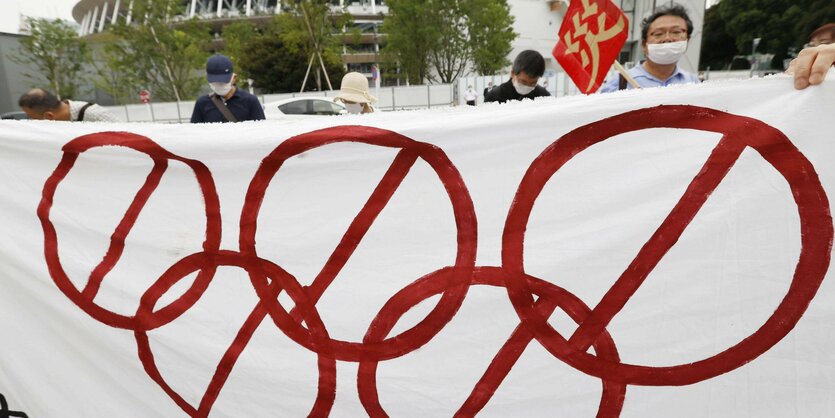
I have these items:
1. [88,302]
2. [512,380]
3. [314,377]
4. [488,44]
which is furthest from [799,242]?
[488,44]

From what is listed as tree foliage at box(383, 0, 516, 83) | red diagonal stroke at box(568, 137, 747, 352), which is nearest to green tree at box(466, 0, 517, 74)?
tree foliage at box(383, 0, 516, 83)

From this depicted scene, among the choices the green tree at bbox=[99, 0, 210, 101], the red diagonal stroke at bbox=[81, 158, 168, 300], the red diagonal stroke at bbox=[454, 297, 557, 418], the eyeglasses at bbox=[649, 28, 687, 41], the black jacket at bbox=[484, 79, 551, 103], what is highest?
the green tree at bbox=[99, 0, 210, 101]

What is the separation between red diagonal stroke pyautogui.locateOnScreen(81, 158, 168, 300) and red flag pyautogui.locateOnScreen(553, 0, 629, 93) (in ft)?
5.29

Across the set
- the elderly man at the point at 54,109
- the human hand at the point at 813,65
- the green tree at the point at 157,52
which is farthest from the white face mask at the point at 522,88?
the green tree at the point at 157,52

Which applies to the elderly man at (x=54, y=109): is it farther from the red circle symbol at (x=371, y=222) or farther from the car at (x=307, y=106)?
the car at (x=307, y=106)

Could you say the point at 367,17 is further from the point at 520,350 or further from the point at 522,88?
the point at 520,350

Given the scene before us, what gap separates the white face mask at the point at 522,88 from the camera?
9.30 ft

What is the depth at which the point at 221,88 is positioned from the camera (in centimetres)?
295

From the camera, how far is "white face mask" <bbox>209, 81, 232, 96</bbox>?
294 centimetres

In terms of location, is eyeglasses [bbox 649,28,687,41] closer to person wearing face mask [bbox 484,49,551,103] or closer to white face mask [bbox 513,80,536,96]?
person wearing face mask [bbox 484,49,551,103]

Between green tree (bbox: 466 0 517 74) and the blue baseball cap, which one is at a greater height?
green tree (bbox: 466 0 517 74)

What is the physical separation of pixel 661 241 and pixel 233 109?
2.69m

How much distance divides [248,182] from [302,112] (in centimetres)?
958

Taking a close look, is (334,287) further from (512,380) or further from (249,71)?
(249,71)
